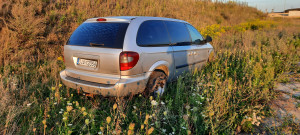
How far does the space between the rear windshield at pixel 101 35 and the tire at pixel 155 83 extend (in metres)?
0.88

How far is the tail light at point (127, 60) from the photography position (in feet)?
9.80

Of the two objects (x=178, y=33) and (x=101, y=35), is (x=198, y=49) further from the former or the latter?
(x=101, y=35)

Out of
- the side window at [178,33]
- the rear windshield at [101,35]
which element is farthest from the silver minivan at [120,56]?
the side window at [178,33]

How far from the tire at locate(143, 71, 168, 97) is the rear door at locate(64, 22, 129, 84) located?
27.6 inches

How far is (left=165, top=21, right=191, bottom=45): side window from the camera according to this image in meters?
4.19

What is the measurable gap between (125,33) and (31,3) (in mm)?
6200

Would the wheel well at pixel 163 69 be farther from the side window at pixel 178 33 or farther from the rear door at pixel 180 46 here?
the side window at pixel 178 33

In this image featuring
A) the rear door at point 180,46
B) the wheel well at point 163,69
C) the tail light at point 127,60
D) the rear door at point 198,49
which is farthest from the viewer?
the rear door at point 198,49

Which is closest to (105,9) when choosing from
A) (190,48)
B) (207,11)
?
(190,48)

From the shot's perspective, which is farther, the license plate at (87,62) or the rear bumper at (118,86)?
the license plate at (87,62)

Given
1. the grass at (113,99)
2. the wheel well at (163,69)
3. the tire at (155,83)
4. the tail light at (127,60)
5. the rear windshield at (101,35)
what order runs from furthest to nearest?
the wheel well at (163,69) < the tire at (155,83) < the rear windshield at (101,35) < the tail light at (127,60) < the grass at (113,99)

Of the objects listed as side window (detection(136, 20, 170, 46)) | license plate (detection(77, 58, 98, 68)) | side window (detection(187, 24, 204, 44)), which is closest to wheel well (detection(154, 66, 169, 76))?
side window (detection(136, 20, 170, 46))

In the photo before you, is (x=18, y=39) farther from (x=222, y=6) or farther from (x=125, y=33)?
(x=222, y=6)

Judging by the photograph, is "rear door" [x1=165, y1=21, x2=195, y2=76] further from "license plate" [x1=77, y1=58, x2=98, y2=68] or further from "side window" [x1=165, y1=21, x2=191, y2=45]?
"license plate" [x1=77, y1=58, x2=98, y2=68]
